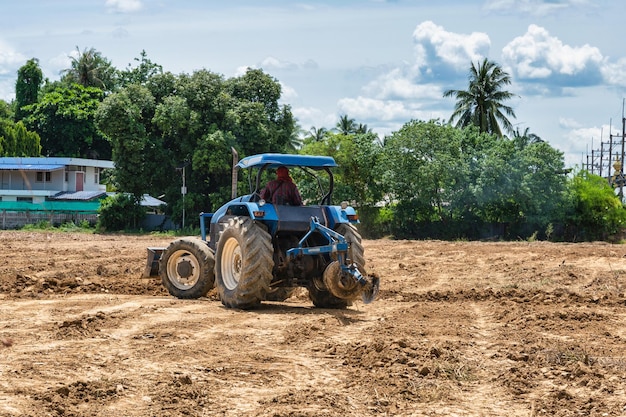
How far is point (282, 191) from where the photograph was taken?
44.9 ft

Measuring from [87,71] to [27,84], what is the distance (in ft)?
23.7

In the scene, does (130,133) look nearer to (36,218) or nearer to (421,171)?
(36,218)

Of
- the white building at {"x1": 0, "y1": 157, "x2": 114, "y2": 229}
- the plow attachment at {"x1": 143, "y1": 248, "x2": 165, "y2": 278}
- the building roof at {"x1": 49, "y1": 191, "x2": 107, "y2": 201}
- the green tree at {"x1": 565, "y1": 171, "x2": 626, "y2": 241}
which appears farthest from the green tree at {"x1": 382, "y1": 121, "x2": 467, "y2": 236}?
the plow attachment at {"x1": 143, "y1": 248, "x2": 165, "y2": 278}

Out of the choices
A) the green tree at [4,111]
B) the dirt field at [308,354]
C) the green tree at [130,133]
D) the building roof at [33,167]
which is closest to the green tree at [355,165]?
the green tree at [130,133]

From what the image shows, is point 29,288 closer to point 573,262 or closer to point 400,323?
point 400,323

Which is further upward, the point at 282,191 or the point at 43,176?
the point at 43,176

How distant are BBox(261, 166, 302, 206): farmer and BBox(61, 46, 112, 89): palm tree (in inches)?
2805

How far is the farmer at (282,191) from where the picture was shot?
13648 mm

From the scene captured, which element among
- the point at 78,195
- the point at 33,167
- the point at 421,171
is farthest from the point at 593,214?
the point at 33,167

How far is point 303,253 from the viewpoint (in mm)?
12828

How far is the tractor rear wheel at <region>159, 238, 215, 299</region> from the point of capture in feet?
47.6

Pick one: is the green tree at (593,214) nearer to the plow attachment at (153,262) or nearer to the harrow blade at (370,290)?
the plow attachment at (153,262)

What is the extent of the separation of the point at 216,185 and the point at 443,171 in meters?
12.4

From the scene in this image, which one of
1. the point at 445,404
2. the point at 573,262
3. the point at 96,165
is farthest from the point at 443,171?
the point at 445,404
